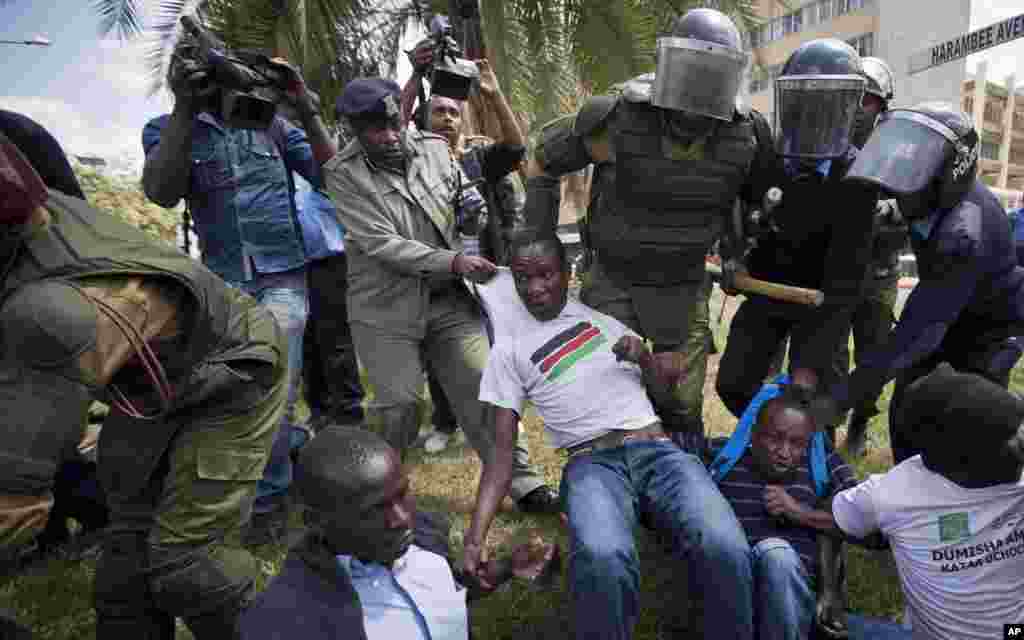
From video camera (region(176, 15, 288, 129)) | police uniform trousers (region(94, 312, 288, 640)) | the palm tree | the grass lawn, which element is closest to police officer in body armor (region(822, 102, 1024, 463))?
the grass lawn

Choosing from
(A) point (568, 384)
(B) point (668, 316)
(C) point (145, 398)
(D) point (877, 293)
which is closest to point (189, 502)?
(C) point (145, 398)

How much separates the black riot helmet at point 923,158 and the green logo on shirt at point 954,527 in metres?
1.01

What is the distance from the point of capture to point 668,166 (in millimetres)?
2699

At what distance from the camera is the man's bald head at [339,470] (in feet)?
5.04

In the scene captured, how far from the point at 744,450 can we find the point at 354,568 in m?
1.48

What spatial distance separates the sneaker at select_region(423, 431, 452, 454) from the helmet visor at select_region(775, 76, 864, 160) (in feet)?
8.51

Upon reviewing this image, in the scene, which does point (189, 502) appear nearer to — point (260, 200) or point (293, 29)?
point (260, 200)

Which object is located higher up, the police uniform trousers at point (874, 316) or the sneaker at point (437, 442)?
the police uniform trousers at point (874, 316)

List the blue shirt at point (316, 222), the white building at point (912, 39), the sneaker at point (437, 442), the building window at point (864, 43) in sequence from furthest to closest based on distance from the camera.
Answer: the building window at point (864, 43) → the white building at point (912, 39) → the sneaker at point (437, 442) → the blue shirt at point (316, 222)

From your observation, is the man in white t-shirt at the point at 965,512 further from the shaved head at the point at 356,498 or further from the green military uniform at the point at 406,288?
the green military uniform at the point at 406,288

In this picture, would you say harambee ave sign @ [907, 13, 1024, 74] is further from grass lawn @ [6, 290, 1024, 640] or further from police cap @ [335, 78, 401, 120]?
police cap @ [335, 78, 401, 120]

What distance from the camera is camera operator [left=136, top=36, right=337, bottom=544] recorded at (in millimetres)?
3008

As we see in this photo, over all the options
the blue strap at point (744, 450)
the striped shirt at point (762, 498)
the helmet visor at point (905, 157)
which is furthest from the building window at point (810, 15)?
the striped shirt at point (762, 498)

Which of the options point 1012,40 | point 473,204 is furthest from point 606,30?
point 473,204
